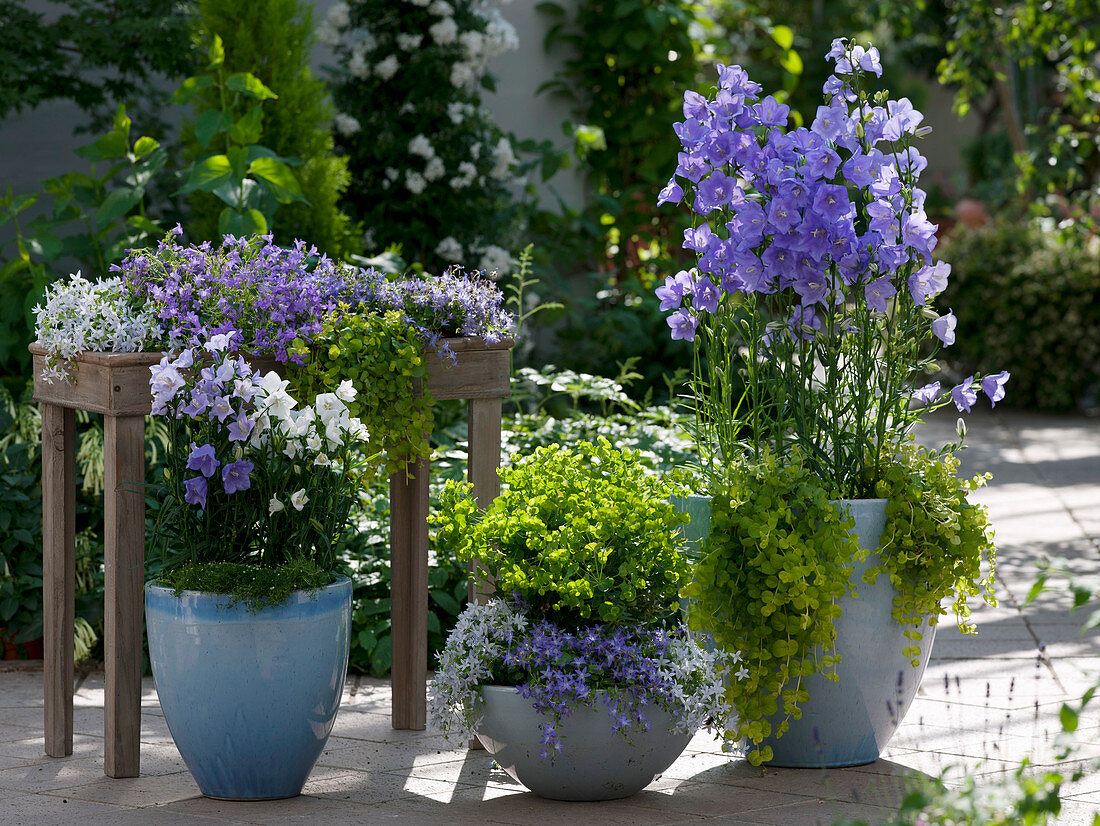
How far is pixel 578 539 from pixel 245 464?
2.33 ft

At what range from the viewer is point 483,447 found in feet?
10.6

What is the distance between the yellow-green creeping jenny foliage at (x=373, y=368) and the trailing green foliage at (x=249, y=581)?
0.40m

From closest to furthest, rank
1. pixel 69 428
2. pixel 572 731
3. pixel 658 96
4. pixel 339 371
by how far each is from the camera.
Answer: pixel 572 731
pixel 339 371
pixel 69 428
pixel 658 96

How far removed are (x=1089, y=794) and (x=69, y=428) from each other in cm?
249

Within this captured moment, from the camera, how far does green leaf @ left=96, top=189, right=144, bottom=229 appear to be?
163 inches

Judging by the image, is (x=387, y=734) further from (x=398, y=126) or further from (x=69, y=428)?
(x=398, y=126)

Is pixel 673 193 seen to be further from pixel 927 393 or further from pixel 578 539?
pixel 578 539

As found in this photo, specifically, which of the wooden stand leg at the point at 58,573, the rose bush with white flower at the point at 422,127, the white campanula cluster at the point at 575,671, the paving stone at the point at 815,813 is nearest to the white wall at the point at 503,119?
the rose bush with white flower at the point at 422,127

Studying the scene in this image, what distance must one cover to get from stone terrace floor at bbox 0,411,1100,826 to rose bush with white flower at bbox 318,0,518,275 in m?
2.59

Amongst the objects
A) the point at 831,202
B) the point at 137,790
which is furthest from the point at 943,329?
the point at 137,790

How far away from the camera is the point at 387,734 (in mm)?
3295

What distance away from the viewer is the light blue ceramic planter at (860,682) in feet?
9.43

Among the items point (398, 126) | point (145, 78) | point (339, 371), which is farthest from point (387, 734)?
point (398, 126)

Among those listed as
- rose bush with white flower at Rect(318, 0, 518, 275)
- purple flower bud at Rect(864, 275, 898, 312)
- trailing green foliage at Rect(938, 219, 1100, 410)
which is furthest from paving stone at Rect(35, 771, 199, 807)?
trailing green foliage at Rect(938, 219, 1100, 410)
